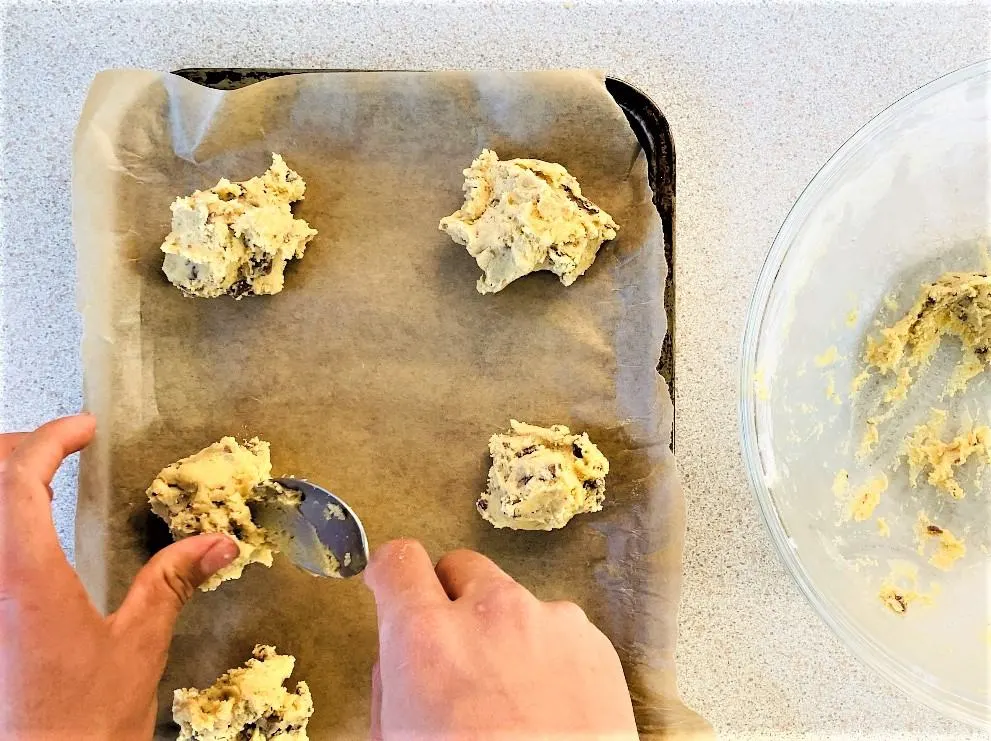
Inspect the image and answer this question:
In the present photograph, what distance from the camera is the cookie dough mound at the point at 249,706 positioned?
849 millimetres

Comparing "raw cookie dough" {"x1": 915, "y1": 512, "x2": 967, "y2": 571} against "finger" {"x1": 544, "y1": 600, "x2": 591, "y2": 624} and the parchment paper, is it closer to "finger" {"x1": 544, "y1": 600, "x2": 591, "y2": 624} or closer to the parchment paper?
the parchment paper

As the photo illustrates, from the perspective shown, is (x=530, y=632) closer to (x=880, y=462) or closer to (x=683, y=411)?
(x=683, y=411)

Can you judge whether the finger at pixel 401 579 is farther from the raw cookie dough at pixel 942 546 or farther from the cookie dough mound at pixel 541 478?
the raw cookie dough at pixel 942 546

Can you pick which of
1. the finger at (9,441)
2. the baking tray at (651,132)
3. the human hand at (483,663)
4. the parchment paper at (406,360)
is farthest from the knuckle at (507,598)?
the finger at (9,441)

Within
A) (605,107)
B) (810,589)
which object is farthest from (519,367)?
(810,589)

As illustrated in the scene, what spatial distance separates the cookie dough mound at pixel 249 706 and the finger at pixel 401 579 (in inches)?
6.9

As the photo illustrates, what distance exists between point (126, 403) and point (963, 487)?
3.44ft

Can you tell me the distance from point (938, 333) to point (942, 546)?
0.89 ft

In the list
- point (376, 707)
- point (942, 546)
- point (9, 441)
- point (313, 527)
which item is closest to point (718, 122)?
point (942, 546)

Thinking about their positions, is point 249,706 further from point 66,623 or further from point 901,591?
point 901,591

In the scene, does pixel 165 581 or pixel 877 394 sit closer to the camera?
pixel 165 581

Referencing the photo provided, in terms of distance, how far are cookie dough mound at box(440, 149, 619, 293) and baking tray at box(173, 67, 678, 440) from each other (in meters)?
0.09

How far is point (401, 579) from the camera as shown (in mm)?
792

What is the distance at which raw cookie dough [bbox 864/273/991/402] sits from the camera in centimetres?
90
